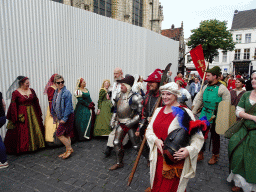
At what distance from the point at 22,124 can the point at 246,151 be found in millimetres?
4575

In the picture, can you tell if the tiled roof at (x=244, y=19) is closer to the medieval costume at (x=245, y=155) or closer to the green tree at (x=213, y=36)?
the green tree at (x=213, y=36)

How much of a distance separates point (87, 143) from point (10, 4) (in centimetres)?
400

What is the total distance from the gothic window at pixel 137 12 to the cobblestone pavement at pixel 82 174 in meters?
15.6

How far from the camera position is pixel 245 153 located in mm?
2857

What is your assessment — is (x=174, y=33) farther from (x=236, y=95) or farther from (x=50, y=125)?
(x=50, y=125)

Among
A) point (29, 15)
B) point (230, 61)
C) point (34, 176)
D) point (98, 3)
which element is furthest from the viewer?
point (230, 61)

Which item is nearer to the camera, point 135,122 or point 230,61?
point 135,122

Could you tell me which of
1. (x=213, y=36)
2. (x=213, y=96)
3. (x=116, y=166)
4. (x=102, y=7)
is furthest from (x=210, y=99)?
(x=213, y=36)

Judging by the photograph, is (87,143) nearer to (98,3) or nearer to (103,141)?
(103,141)

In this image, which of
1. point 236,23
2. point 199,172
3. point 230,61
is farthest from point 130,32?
point 236,23

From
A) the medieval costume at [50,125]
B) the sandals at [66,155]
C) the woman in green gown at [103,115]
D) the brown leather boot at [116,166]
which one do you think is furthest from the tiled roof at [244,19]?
the sandals at [66,155]

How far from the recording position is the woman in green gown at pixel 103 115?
207 inches

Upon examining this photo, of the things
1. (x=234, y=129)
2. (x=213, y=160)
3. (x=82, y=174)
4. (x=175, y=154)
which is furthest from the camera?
(x=213, y=160)

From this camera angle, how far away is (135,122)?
3.63m
